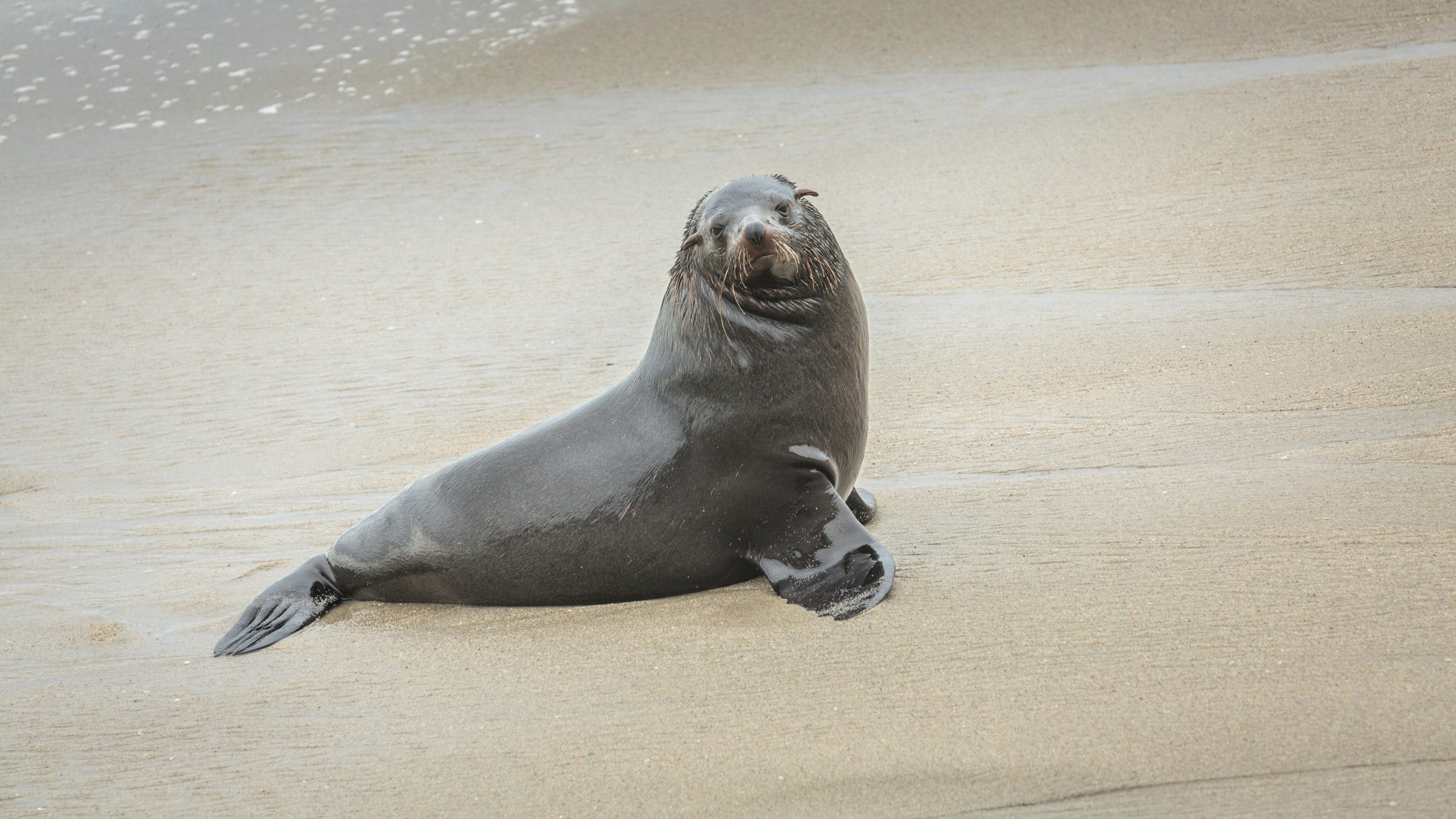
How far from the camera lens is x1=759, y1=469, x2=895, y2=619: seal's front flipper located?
156 inches

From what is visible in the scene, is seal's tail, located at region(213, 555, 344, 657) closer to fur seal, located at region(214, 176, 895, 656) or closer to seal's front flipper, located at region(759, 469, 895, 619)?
fur seal, located at region(214, 176, 895, 656)

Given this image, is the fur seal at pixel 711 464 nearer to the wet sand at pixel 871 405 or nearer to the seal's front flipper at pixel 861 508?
the wet sand at pixel 871 405

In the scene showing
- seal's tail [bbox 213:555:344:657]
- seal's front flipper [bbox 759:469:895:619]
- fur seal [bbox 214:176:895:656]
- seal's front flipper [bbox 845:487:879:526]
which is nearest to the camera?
seal's front flipper [bbox 759:469:895:619]

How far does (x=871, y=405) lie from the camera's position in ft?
19.1

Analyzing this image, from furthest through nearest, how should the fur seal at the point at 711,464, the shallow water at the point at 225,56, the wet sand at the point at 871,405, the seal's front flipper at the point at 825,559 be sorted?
the shallow water at the point at 225,56, the fur seal at the point at 711,464, the seal's front flipper at the point at 825,559, the wet sand at the point at 871,405

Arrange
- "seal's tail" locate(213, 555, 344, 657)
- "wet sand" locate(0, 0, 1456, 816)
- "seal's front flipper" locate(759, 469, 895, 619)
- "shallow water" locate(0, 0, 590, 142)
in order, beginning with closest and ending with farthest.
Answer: "wet sand" locate(0, 0, 1456, 816) → "seal's front flipper" locate(759, 469, 895, 619) → "seal's tail" locate(213, 555, 344, 657) → "shallow water" locate(0, 0, 590, 142)

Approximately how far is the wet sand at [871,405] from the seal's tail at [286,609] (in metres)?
0.11

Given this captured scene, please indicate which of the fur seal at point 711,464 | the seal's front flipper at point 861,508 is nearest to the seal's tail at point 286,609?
the fur seal at point 711,464

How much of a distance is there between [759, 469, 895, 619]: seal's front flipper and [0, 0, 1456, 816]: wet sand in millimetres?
102

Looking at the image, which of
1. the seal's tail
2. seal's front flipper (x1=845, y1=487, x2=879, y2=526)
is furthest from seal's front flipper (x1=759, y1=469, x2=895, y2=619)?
the seal's tail

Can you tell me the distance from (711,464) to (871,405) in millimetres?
1814

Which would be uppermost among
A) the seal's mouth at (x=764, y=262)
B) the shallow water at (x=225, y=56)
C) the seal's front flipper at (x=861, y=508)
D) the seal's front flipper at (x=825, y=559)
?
the seal's mouth at (x=764, y=262)

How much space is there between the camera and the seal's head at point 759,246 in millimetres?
4004

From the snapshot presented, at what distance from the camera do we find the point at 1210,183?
24.9 ft
